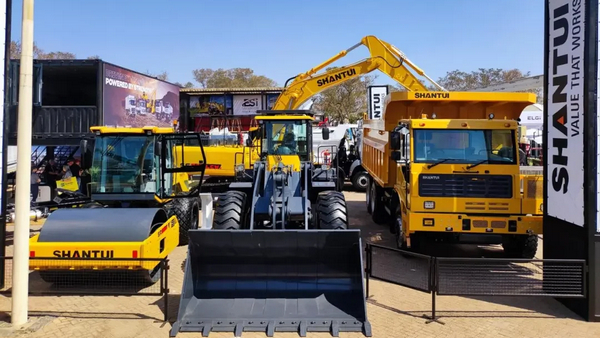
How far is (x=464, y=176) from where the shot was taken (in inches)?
299

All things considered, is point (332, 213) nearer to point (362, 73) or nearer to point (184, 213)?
point (184, 213)

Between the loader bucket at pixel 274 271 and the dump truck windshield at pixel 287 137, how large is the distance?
424cm

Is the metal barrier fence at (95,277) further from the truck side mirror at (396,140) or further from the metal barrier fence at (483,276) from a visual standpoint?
the truck side mirror at (396,140)

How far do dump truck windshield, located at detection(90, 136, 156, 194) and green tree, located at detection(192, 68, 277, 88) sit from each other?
144ft

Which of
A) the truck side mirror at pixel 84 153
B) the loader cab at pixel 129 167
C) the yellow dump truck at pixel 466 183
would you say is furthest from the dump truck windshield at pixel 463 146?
the truck side mirror at pixel 84 153

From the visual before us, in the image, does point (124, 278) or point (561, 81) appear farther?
point (124, 278)

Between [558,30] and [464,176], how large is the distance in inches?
100

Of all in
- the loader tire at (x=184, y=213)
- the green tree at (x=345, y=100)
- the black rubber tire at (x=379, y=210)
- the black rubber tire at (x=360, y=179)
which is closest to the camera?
the loader tire at (x=184, y=213)

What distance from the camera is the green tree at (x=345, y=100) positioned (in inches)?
1563

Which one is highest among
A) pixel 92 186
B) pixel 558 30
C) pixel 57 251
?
pixel 558 30

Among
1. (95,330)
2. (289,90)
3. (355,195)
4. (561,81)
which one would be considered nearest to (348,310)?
(95,330)

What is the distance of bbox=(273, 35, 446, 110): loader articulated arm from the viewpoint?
12992 mm

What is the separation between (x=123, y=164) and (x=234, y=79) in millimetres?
45778

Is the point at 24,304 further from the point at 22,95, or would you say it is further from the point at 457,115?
the point at 457,115
